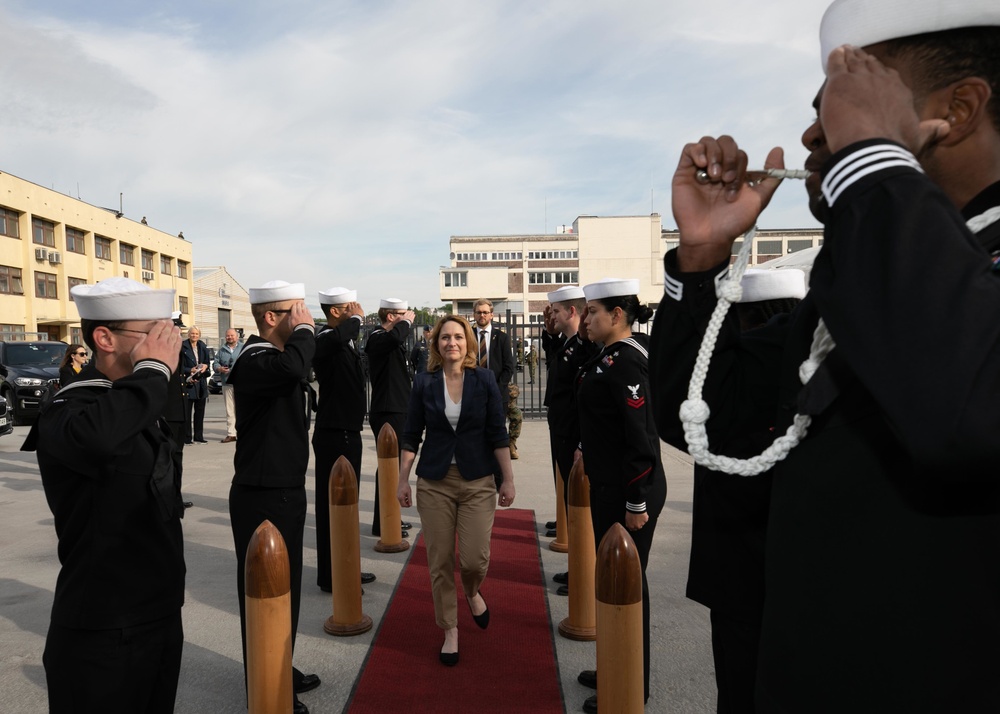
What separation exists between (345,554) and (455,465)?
0.94 m

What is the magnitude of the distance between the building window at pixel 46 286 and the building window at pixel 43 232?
1881 mm

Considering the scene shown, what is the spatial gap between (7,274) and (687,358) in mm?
45655

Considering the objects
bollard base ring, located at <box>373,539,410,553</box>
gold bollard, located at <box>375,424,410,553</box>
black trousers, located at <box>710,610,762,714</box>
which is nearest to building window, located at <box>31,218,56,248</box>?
gold bollard, located at <box>375,424,410,553</box>

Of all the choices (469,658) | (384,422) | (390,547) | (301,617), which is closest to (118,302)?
(469,658)

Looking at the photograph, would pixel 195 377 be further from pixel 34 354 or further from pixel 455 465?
pixel 455 465

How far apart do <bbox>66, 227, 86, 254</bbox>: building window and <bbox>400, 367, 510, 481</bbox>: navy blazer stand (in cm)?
4646

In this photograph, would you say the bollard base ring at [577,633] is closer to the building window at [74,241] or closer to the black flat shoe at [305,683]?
the black flat shoe at [305,683]

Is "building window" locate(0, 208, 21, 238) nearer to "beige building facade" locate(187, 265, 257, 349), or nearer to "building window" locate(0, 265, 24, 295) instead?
"building window" locate(0, 265, 24, 295)

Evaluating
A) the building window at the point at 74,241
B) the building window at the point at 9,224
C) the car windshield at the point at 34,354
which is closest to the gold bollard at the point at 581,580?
the car windshield at the point at 34,354

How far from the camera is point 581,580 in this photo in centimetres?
462

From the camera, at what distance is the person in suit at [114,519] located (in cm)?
245

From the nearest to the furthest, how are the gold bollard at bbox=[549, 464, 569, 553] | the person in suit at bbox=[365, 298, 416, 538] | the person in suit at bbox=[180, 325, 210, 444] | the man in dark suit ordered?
the gold bollard at bbox=[549, 464, 569, 553] → the person in suit at bbox=[365, 298, 416, 538] → the man in dark suit → the person in suit at bbox=[180, 325, 210, 444]

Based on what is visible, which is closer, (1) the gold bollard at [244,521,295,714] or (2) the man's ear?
(2) the man's ear

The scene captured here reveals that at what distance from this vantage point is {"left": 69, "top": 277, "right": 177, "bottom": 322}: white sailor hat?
276cm
